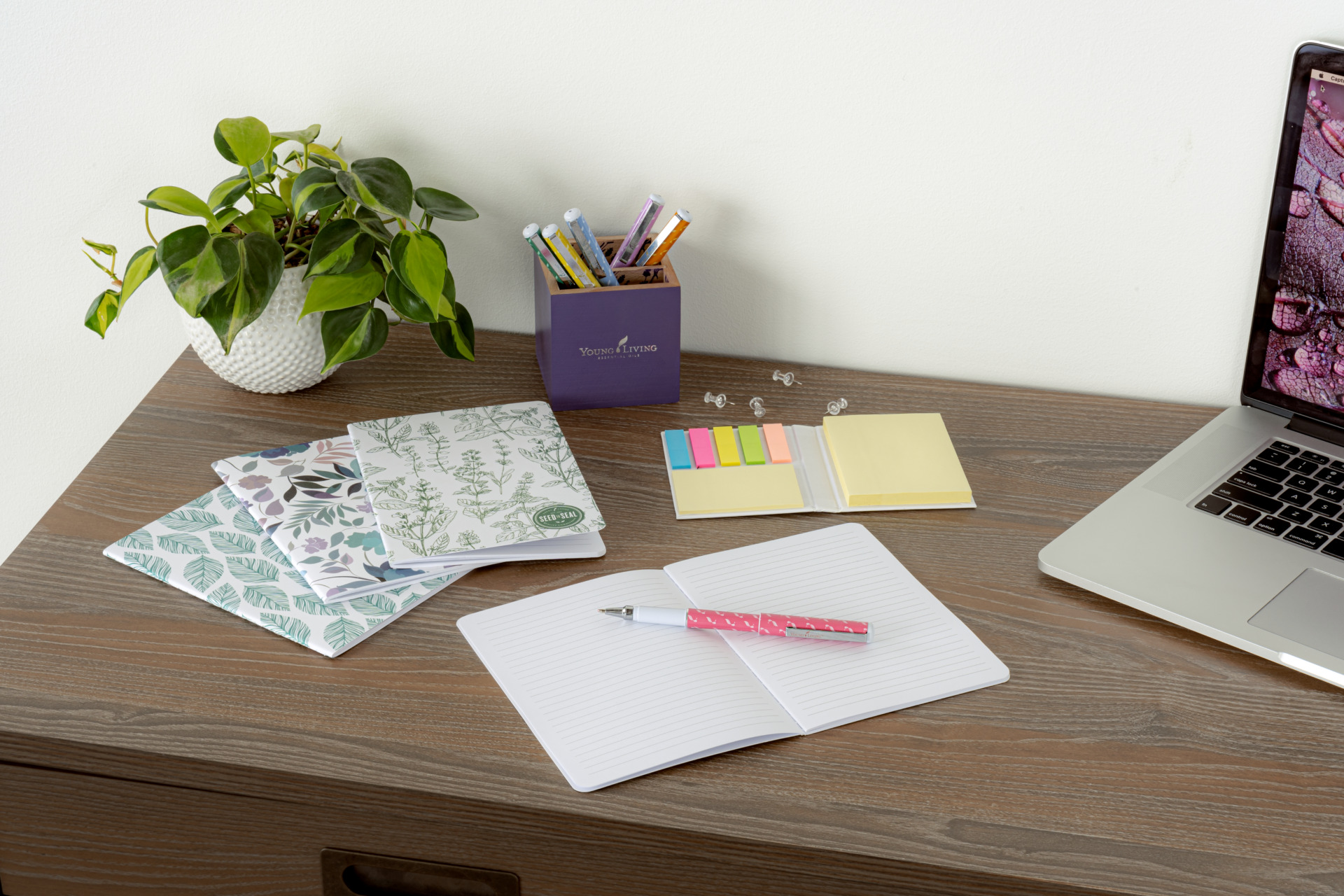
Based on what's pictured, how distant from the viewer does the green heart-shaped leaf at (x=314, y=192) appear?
83 cm

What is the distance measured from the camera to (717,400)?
0.98 meters

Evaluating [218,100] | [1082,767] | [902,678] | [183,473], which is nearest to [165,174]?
[218,100]

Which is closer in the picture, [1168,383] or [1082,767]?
[1082,767]

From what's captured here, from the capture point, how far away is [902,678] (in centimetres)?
69

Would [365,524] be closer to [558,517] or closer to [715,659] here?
[558,517]

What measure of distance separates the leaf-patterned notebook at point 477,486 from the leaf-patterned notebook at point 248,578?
0.04 metres

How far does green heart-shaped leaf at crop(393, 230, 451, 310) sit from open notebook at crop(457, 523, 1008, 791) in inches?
11.2

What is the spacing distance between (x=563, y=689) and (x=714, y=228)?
20.4 inches

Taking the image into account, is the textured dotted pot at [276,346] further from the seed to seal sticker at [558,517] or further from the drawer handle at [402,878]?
the drawer handle at [402,878]

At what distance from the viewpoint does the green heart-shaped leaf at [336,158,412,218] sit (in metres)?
0.85

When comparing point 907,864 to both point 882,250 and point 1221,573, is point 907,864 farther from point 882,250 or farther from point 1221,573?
point 882,250

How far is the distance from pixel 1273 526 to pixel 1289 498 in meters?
0.04

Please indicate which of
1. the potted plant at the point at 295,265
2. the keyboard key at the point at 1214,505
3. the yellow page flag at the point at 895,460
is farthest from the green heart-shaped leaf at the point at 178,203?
the keyboard key at the point at 1214,505

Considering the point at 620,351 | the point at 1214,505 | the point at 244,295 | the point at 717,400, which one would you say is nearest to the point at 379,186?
the point at 244,295
